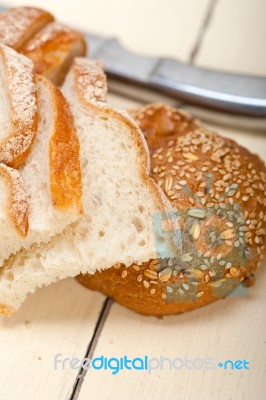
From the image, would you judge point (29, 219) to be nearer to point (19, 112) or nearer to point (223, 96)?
point (19, 112)

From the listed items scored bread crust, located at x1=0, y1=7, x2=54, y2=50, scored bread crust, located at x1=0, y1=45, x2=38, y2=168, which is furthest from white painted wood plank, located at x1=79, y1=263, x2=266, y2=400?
scored bread crust, located at x1=0, y1=7, x2=54, y2=50

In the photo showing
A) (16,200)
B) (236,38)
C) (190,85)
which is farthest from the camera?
(236,38)

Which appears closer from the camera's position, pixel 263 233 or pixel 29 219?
pixel 29 219

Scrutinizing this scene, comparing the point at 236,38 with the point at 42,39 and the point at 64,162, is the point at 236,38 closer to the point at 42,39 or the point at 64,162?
the point at 42,39

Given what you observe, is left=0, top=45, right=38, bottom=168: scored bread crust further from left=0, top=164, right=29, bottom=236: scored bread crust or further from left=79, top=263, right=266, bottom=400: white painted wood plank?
left=79, top=263, right=266, bottom=400: white painted wood plank

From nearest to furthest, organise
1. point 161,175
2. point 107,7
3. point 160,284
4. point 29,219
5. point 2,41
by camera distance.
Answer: point 29,219
point 160,284
point 161,175
point 2,41
point 107,7

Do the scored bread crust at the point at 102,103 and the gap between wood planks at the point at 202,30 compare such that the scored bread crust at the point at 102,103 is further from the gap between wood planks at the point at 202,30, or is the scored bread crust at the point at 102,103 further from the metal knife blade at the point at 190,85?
the gap between wood planks at the point at 202,30

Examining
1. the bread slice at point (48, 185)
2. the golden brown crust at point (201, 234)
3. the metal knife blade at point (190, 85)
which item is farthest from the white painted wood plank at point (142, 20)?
the bread slice at point (48, 185)

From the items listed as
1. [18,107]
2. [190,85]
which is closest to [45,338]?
[18,107]

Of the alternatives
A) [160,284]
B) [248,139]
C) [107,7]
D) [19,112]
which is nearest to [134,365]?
[160,284]
